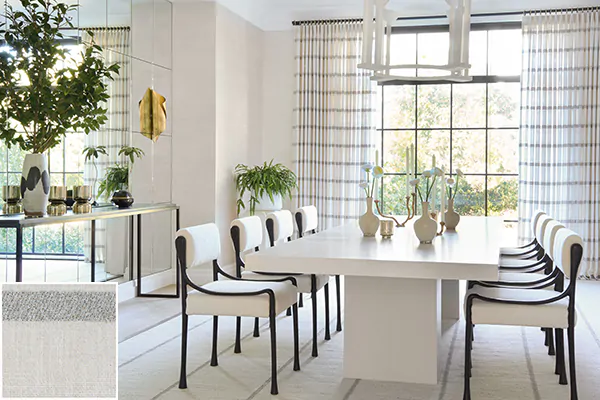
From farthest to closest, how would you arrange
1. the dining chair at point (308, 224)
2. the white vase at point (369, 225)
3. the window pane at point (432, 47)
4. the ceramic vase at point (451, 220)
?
the window pane at point (432, 47)
the dining chair at point (308, 224)
the ceramic vase at point (451, 220)
the white vase at point (369, 225)

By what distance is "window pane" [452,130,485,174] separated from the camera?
26.3ft

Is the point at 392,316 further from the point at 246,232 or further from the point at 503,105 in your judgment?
the point at 503,105

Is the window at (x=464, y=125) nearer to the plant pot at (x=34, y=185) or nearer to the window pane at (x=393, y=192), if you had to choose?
the window pane at (x=393, y=192)

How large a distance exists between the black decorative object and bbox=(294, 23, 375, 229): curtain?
2680 millimetres

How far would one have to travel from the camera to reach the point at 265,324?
16.5 feet

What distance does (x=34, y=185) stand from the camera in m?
4.31

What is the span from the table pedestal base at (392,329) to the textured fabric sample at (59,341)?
2381 mm

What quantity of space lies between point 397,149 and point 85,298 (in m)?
7.07

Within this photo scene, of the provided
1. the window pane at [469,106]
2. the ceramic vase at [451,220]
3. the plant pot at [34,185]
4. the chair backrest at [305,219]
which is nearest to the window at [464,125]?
Answer: the window pane at [469,106]

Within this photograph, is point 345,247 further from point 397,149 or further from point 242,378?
point 397,149

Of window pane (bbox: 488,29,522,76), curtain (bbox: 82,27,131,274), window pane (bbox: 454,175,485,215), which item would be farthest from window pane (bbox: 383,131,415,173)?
curtain (bbox: 82,27,131,274)

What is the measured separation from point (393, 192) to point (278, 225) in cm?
375

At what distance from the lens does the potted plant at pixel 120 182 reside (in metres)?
5.52

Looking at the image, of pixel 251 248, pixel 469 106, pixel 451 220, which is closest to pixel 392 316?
pixel 251 248
